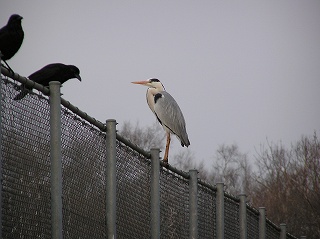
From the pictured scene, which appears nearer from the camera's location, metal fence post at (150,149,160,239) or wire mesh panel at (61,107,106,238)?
wire mesh panel at (61,107,106,238)

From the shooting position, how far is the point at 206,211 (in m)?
9.16

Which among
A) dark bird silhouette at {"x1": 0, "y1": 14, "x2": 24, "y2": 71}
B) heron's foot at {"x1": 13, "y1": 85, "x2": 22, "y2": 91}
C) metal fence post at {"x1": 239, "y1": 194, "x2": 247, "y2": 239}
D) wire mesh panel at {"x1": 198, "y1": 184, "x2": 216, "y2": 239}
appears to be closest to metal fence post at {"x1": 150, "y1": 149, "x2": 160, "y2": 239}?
dark bird silhouette at {"x1": 0, "y1": 14, "x2": 24, "y2": 71}

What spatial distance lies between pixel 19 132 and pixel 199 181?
453 centimetres

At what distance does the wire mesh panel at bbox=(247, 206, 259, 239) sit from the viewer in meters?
11.3

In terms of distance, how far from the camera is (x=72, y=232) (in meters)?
5.21

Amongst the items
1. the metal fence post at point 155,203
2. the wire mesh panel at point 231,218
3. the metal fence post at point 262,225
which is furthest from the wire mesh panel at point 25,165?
the metal fence post at point 262,225

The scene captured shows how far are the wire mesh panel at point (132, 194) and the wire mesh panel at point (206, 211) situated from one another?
1.86 metres

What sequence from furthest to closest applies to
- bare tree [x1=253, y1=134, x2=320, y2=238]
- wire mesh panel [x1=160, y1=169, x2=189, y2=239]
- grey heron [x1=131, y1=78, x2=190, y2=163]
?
bare tree [x1=253, y1=134, x2=320, y2=238] < grey heron [x1=131, y1=78, x2=190, y2=163] < wire mesh panel [x1=160, y1=169, x2=189, y2=239]

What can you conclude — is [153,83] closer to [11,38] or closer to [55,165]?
[11,38]

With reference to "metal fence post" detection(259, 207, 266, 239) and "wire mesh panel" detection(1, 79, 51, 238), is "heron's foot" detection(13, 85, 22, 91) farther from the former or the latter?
"metal fence post" detection(259, 207, 266, 239)

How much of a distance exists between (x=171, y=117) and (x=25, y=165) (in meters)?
8.40

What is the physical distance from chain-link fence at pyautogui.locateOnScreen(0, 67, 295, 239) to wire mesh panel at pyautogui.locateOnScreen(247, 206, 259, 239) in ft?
9.74

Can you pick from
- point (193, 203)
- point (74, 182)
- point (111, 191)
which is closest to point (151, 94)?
point (193, 203)

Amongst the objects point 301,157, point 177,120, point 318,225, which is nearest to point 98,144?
point 177,120
